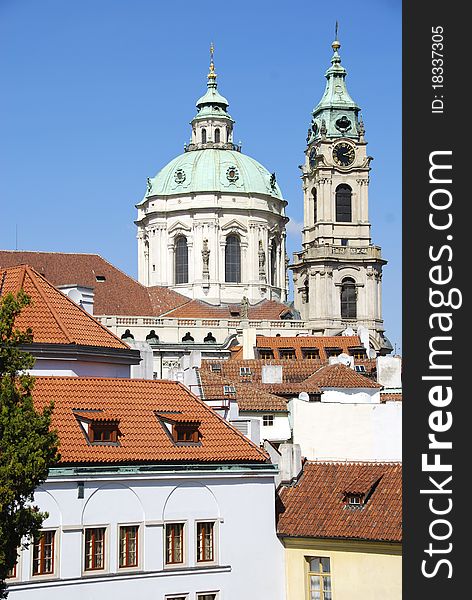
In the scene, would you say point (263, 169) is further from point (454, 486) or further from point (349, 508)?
point (454, 486)

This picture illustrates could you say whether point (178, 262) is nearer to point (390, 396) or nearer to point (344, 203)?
point (344, 203)

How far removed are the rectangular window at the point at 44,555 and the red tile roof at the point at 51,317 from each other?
7.21 metres

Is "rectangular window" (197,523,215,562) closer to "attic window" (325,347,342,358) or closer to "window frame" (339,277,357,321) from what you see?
"attic window" (325,347,342,358)

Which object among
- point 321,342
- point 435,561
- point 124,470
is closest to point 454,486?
point 435,561

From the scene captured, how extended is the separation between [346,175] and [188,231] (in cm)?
1369

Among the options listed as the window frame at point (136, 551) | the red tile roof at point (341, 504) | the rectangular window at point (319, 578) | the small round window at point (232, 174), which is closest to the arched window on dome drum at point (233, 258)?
the small round window at point (232, 174)

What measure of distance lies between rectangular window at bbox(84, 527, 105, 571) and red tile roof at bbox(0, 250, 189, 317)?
72235 millimetres

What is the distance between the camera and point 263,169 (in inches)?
4638

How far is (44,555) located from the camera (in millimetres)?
27703

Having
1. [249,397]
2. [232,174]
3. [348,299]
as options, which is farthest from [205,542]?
[232,174]

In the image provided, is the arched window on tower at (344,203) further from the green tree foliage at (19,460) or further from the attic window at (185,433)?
the green tree foliage at (19,460)

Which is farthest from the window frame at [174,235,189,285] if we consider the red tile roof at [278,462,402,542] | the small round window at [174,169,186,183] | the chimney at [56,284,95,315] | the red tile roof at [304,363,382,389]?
Answer: the red tile roof at [278,462,402,542]

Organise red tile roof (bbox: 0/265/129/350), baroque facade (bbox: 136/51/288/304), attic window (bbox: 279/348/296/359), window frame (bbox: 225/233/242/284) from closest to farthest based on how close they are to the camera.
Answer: red tile roof (bbox: 0/265/129/350)
attic window (bbox: 279/348/296/359)
baroque facade (bbox: 136/51/288/304)
window frame (bbox: 225/233/242/284)

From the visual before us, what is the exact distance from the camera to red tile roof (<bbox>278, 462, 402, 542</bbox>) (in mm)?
29367
